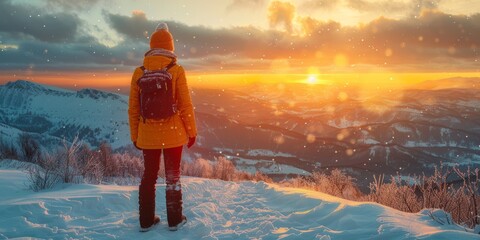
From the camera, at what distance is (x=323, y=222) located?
13.7 feet

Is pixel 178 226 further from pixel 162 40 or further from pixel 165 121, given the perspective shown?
pixel 162 40

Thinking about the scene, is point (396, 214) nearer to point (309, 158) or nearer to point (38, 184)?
point (38, 184)

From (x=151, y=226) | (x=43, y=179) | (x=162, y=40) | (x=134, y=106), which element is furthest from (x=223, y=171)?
(x=162, y=40)

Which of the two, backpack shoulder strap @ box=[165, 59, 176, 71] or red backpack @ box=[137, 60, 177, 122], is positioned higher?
backpack shoulder strap @ box=[165, 59, 176, 71]

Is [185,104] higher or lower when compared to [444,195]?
higher

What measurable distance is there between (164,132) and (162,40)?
4.27 feet

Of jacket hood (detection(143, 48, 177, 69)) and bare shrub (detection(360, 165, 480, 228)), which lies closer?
jacket hood (detection(143, 48, 177, 69))

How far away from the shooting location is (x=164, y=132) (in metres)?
4.43

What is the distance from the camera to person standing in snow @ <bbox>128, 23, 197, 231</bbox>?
14.5ft

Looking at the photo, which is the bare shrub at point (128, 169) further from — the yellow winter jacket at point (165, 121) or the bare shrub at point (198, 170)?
the yellow winter jacket at point (165, 121)

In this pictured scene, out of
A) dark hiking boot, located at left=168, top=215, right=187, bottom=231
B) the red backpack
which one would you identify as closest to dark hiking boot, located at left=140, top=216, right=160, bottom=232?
dark hiking boot, located at left=168, top=215, right=187, bottom=231

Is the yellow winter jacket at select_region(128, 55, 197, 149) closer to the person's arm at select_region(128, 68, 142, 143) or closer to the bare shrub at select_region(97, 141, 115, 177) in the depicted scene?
the person's arm at select_region(128, 68, 142, 143)

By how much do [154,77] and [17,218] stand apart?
240cm

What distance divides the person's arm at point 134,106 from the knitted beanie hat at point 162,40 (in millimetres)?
437
